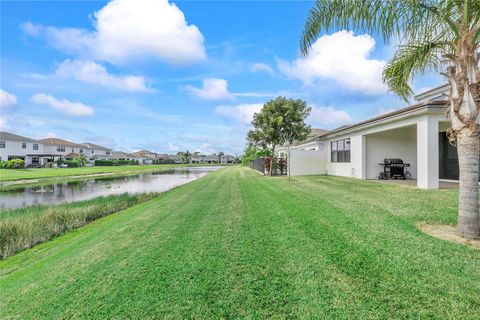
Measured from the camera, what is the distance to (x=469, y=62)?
4684 millimetres

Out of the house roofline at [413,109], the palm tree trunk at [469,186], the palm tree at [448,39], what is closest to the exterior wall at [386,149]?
the house roofline at [413,109]

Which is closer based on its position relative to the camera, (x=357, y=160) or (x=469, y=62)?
(x=469, y=62)

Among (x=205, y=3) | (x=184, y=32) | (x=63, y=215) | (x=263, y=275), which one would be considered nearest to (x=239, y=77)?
(x=184, y=32)

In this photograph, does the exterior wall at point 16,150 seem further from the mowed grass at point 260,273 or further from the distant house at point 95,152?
the mowed grass at point 260,273

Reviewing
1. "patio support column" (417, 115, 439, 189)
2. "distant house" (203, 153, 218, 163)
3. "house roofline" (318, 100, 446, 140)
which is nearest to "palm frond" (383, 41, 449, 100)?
"house roofline" (318, 100, 446, 140)

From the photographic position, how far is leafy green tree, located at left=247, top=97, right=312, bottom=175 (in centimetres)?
2059

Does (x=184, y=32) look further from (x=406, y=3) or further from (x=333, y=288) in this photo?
(x=333, y=288)

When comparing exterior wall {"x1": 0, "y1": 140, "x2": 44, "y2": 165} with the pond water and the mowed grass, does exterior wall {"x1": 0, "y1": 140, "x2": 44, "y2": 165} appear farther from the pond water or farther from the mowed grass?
the mowed grass

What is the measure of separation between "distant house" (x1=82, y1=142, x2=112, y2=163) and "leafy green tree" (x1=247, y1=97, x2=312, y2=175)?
74.2m

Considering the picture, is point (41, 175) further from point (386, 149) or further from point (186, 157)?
point (186, 157)

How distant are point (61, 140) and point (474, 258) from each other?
88.3 m

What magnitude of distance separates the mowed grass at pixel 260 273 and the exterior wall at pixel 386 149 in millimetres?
10128

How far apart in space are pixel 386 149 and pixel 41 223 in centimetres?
1766

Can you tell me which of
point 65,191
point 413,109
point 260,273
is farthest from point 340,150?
point 65,191
